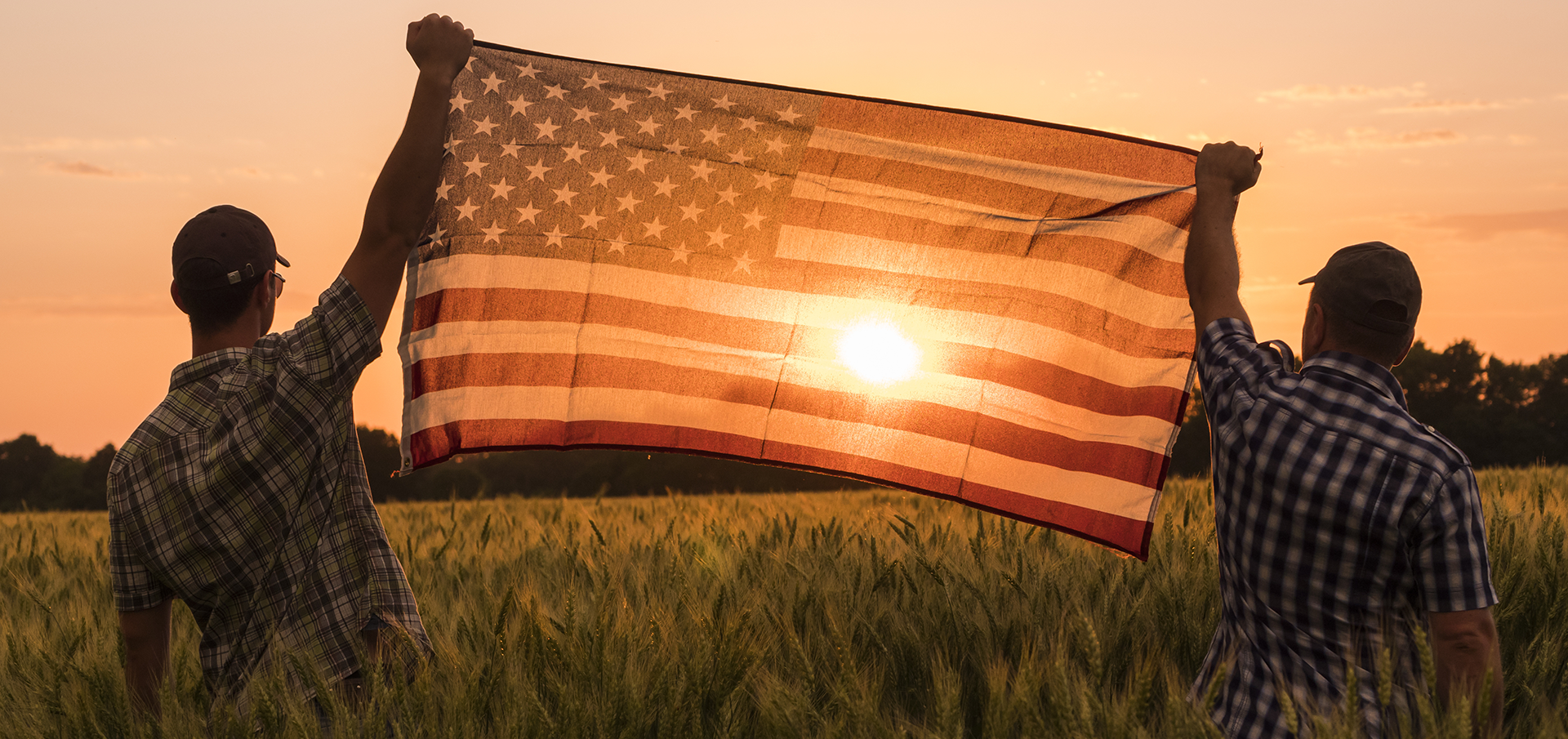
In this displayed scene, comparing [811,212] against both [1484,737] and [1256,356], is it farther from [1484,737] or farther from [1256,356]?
[1484,737]

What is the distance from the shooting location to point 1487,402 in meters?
40.0

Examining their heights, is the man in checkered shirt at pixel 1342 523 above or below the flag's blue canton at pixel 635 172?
below

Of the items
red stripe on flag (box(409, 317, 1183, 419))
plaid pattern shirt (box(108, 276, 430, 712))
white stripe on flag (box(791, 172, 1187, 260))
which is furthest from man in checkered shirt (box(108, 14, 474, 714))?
white stripe on flag (box(791, 172, 1187, 260))

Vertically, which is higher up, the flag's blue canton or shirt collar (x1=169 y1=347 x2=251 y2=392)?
the flag's blue canton

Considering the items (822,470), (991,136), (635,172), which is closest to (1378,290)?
(991,136)

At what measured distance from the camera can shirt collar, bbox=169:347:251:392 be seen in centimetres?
268

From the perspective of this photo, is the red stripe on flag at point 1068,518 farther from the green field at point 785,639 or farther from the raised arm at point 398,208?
the raised arm at point 398,208

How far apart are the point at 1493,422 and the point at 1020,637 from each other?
4444 centimetres

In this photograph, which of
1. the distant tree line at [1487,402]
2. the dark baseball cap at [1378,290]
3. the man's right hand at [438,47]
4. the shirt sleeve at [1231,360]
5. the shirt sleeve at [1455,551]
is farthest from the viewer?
the distant tree line at [1487,402]

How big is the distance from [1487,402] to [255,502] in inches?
1913

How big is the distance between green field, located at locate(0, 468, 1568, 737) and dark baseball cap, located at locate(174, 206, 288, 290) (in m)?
1.12

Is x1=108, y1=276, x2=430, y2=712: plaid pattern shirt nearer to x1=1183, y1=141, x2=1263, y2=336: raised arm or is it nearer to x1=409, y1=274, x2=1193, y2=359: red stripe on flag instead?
x1=409, y1=274, x2=1193, y2=359: red stripe on flag

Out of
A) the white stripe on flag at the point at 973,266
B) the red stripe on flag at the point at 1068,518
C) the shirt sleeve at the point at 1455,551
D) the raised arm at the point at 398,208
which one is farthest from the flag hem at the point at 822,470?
the shirt sleeve at the point at 1455,551

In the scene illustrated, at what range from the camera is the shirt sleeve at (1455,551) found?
2.27 metres
